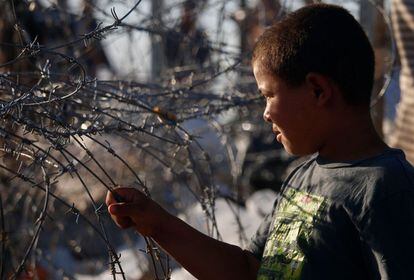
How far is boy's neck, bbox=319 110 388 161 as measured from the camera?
2049mm

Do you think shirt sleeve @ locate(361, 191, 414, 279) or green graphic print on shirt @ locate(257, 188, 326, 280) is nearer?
shirt sleeve @ locate(361, 191, 414, 279)

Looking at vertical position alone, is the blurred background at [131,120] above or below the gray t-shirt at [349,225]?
above

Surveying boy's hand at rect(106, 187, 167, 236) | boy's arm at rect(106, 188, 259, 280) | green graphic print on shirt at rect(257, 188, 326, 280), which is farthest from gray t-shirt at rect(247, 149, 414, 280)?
boy's hand at rect(106, 187, 167, 236)

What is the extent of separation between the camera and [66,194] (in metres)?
4.92

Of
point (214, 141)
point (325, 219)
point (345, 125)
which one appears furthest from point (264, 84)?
point (214, 141)

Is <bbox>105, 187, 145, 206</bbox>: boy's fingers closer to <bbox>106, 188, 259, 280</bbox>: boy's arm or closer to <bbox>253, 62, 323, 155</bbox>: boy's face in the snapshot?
<bbox>106, 188, 259, 280</bbox>: boy's arm

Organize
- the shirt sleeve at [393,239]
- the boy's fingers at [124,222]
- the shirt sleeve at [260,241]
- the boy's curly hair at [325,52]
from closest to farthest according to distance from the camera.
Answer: the shirt sleeve at [393,239]
the boy's curly hair at [325,52]
the boy's fingers at [124,222]
the shirt sleeve at [260,241]

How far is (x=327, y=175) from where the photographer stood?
81.1 inches

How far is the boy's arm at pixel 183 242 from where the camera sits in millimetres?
2112

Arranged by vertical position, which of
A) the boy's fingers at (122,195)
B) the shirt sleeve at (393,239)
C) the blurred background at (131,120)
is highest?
the blurred background at (131,120)

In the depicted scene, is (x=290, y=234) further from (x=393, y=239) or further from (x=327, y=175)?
(x=393, y=239)

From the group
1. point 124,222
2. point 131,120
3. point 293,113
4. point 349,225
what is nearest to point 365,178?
point 349,225

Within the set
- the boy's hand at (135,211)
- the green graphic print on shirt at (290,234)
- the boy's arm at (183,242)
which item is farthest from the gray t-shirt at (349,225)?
the boy's hand at (135,211)

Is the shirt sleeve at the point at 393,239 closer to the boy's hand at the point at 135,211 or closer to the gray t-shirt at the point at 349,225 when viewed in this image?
the gray t-shirt at the point at 349,225
